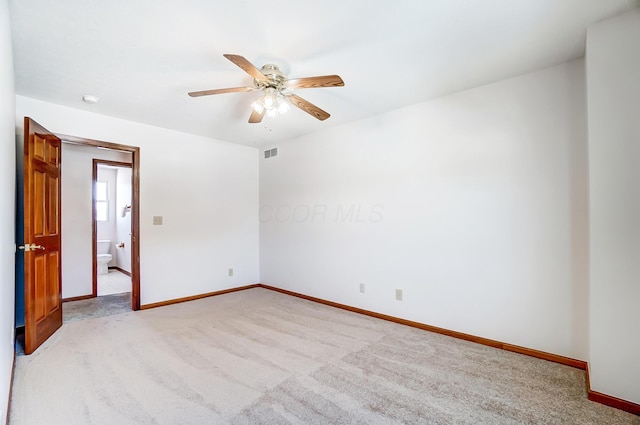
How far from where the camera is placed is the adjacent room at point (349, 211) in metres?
1.90

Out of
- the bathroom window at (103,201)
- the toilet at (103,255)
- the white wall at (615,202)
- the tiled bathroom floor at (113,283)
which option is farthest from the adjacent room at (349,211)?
the bathroom window at (103,201)

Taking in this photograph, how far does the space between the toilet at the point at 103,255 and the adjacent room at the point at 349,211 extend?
192 cm

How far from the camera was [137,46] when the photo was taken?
2195mm

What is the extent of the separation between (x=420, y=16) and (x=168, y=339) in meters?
3.52

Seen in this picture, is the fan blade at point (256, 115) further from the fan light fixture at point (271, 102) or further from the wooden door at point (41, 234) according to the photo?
the wooden door at point (41, 234)

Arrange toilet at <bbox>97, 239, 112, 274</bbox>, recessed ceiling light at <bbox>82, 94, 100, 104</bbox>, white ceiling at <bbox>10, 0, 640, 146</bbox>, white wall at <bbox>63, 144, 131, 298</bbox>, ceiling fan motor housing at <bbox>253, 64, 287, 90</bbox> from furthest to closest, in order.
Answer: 1. toilet at <bbox>97, 239, 112, 274</bbox>
2. white wall at <bbox>63, 144, 131, 298</bbox>
3. recessed ceiling light at <bbox>82, 94, 100, 104</bbox>
4. ceiling fan motor housing at <bbox>253, 64, 287, 90</bbox>
5. white ceiling at <bbox>10, 0, 640, 146</bbox>

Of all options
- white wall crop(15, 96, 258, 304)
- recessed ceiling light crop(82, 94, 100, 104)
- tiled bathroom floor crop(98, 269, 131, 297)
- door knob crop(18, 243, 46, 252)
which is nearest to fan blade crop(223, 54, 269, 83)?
recessed ceiling light crop(82, 94, 100, 104)

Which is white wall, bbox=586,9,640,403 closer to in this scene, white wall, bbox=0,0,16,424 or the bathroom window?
white wall, bbox=0,0,16,424

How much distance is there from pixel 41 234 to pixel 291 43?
3063mm

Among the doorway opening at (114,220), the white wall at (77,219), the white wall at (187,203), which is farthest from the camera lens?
the doorway opening at (114,220)

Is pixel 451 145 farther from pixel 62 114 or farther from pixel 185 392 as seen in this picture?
pixel 62 114

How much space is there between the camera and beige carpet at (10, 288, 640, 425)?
1.83 meters

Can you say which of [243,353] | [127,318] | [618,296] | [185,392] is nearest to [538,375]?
[618,296]

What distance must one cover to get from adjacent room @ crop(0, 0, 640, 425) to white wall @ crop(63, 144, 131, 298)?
0.20 ft
